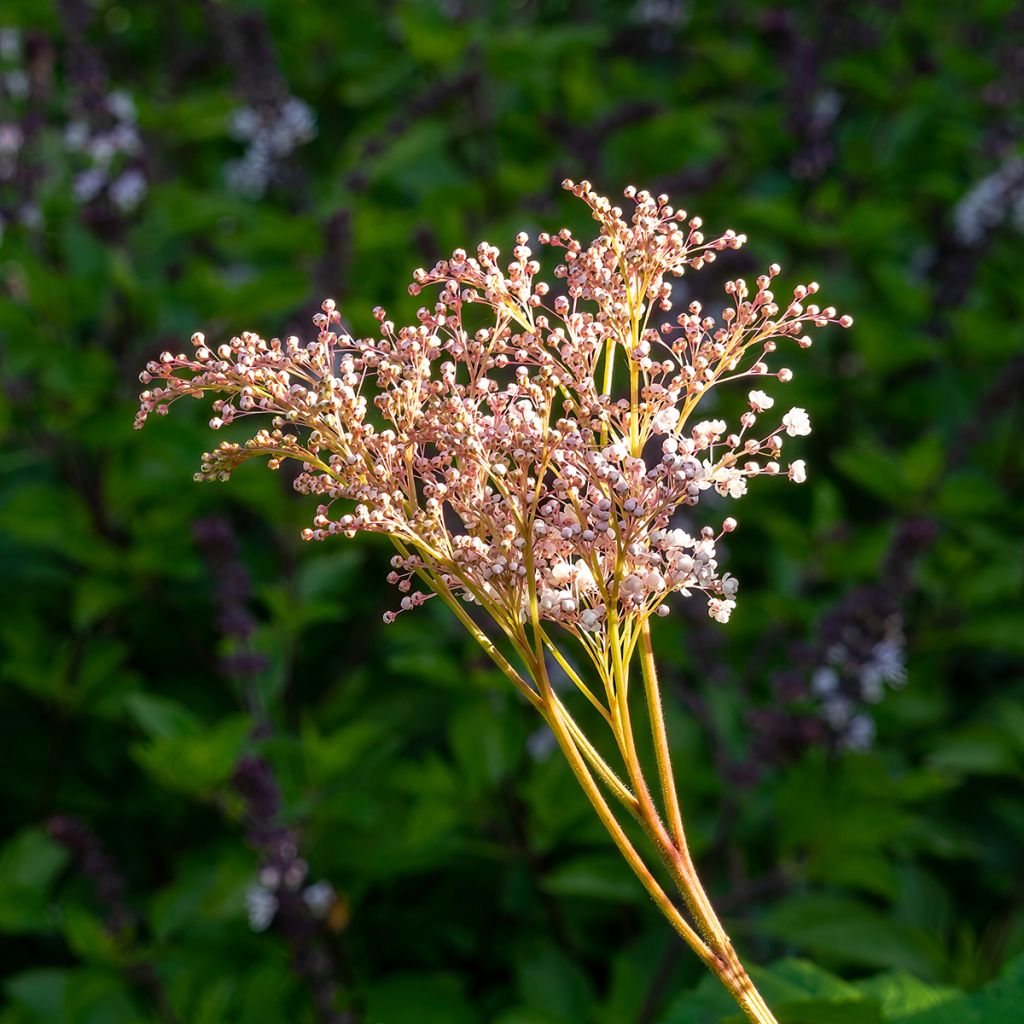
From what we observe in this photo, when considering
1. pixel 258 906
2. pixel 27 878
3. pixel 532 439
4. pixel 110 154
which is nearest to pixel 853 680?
pixel 258 906

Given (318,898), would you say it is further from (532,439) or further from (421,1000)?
(532,439)

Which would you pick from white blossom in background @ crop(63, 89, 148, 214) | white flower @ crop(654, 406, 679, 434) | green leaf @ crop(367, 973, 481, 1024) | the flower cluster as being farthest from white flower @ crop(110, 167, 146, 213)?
white flower @ crop(654, 406, 679, 434)

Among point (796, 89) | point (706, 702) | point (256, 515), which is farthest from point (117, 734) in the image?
point (796, 89)

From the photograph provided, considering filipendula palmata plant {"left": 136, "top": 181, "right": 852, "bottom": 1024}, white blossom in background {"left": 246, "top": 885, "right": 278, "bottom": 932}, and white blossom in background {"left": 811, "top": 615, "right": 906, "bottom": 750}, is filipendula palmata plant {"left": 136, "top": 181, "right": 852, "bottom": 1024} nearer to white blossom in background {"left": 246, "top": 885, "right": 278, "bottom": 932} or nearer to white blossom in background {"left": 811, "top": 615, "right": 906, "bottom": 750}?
white blossom in background {"left": 811, "top": 615, "right": 906, "bottom": 750}

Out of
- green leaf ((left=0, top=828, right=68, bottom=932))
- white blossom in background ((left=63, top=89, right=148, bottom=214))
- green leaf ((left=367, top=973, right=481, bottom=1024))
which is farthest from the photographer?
white blossom in background ((left=63, top=89, right=148, bottom=214))

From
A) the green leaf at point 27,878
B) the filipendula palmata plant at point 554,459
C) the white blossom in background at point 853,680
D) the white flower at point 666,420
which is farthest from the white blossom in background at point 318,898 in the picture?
the white flower at point 666,420

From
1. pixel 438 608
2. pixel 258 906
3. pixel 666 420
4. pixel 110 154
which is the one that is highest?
pixel 110 154
